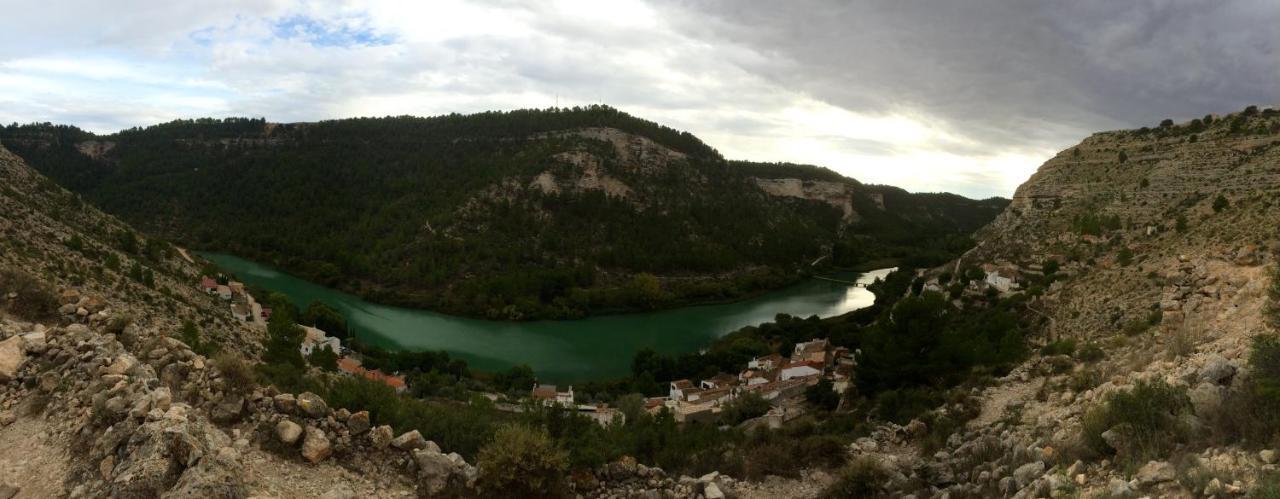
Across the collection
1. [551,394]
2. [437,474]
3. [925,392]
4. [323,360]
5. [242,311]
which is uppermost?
[437,474]

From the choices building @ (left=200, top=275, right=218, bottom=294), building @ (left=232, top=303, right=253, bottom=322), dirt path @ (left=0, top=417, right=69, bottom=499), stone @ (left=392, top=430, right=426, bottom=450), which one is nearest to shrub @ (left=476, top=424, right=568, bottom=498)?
stone @ (left=392, top=430, right=426, bottom=450)

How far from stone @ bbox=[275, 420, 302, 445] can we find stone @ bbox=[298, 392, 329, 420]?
1.21 feet

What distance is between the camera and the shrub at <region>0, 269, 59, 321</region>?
7156 mm

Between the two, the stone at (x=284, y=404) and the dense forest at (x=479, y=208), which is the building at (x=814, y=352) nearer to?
the dense forest at (x=479, y=208)

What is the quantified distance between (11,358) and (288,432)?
262 cm

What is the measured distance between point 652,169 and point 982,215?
6919cm

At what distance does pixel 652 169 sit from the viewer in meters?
71.4

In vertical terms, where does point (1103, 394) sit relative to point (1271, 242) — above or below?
below

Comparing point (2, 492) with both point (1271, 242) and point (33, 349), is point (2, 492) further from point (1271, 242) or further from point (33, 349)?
point (1271, 242)

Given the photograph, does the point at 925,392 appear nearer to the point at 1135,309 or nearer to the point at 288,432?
the point at 1135,309

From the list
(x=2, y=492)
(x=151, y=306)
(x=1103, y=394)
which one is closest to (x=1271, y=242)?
(x=1103, y=394)

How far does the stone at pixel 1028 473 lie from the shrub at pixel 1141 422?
18.6 inches

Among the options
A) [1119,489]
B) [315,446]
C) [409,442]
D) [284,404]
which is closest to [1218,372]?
[1119,489]

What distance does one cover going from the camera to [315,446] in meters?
5.64
